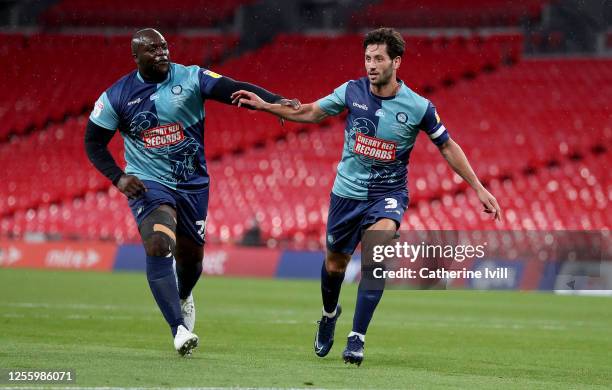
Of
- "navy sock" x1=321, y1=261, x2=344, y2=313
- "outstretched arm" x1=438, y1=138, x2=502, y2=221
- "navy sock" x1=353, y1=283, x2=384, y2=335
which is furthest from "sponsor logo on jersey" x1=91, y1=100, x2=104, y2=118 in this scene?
"outstretched arm" x1=438, y1=138, x2=502, y2=221

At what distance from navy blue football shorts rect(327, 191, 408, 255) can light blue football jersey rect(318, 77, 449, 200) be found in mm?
61

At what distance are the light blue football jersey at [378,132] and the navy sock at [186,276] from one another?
4.61 feet

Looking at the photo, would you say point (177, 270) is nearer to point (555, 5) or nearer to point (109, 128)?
point (109, 128)

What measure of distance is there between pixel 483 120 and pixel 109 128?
1836 cm

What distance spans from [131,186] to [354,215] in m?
1.64

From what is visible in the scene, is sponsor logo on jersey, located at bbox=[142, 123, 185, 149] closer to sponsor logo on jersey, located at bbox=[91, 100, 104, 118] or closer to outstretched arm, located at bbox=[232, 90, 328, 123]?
sponsor logo on jersey, located at bbox=[91, 100, 104, 118]

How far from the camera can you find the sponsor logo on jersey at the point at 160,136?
27.3ft

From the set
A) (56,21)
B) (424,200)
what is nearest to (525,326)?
(424,200)

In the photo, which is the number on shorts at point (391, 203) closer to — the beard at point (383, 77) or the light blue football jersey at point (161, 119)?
the beard at point (383, 77)

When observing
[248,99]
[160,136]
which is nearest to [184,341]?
[160,136]

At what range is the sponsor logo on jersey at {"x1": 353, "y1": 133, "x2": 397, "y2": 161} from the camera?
27.2 feet

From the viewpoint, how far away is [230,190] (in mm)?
25891

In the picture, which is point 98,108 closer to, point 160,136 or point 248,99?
point 160,136

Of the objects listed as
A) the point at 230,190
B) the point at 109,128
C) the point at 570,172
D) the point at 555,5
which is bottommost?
the point at 230,190
